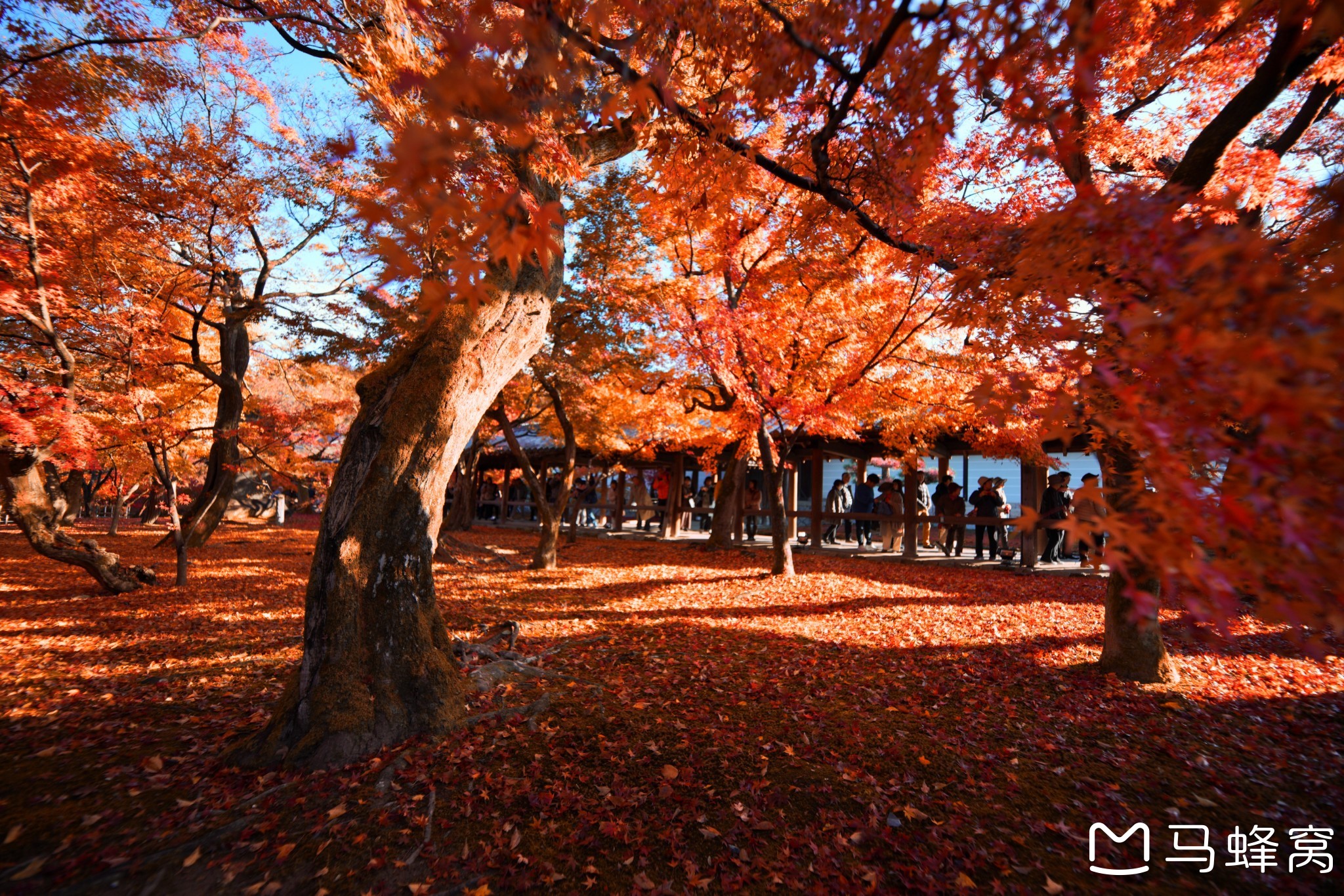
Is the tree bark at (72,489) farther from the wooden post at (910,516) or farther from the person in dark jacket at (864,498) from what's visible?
the wooden post at (910,516)

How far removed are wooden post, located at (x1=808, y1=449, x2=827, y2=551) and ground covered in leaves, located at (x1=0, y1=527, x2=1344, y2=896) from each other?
8.29 meters

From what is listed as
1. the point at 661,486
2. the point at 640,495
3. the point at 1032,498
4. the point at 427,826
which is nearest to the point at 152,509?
the point at 640,495

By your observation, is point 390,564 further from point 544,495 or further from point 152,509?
point 152,509

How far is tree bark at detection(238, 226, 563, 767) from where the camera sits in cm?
354

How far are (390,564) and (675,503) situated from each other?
592 inches

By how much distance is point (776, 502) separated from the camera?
35.3ft

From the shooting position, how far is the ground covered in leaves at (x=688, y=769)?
2701 millimetres

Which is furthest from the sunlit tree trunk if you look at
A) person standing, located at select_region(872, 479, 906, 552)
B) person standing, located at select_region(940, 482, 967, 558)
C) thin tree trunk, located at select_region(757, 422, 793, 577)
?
person standing, located at select_region(940, 482, 967, 558)

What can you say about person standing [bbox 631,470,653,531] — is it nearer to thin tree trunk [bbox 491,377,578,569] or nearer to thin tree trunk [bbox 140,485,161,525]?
thin tree trunk [bbox 491,377,578,569]

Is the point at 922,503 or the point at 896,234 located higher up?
the point at 896,234

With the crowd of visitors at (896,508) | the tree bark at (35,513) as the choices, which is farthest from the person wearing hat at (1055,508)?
the tree bark at (35,513)

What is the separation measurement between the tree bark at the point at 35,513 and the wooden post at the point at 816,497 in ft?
45.4

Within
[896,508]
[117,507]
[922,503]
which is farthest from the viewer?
[117,507]

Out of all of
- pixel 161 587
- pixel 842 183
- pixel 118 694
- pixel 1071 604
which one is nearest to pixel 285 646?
pixel 118 694
